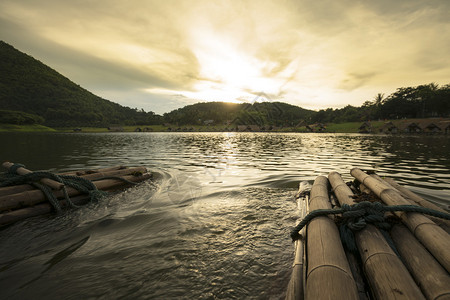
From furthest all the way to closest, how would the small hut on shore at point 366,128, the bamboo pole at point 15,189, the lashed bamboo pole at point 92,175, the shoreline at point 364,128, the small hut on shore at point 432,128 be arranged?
the small hut on shore at point 366,128 → the shoreline at point 364,128 → the small hut on shore at point 432,128 → the lashed bamboo pole at point 92,175 → the bamboo pole at point 15,189

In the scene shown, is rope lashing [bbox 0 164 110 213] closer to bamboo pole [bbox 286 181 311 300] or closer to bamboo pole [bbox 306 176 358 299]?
bamboo pole [bbox 286 181 311 300]

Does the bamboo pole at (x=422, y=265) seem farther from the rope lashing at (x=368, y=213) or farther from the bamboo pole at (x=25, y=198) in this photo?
the bamboo pole at (x=25, y=198)

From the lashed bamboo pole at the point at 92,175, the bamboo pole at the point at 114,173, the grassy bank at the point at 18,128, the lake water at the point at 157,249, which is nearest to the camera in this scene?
the lake water at the point at 157,249

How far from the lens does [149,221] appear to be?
18.0ft

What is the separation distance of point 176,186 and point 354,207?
719 cm

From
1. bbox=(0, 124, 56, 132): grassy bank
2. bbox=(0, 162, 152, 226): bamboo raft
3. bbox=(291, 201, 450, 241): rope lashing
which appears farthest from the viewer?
bbox=(0, 124, 56, 132): grassy bank

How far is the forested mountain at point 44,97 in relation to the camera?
14012 centimetres

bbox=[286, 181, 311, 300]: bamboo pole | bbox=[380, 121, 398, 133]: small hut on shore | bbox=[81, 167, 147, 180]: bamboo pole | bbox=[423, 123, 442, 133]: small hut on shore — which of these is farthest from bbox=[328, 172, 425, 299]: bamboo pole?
bbox=[380, 121, 398, 133]: small hut on shore

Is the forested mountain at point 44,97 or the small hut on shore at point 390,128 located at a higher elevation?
the forested mountain at point 44,97

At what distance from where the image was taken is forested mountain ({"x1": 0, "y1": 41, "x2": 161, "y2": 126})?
140m

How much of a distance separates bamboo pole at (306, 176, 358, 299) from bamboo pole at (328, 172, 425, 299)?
31cm

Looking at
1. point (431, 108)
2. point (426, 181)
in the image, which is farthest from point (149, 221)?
point (431, 108)

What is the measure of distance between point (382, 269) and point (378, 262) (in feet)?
0.42

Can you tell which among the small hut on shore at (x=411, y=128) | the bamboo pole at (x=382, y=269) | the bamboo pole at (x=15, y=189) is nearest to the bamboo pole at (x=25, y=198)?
the bamboo pole at (x=15, y=189)
